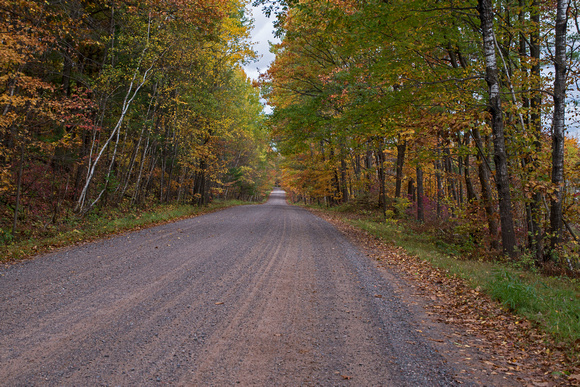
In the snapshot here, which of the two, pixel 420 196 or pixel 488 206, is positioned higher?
pixel 420 196

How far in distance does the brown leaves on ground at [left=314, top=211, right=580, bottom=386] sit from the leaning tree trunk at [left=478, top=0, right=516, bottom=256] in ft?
7.86

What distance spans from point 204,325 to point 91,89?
10.5m

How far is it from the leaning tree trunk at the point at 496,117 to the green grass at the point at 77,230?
1158 cm

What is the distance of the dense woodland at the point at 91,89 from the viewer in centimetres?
915

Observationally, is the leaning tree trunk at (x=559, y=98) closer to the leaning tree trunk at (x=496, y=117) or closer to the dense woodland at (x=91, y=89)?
the leaning tree trunk at (x=496, y=117)

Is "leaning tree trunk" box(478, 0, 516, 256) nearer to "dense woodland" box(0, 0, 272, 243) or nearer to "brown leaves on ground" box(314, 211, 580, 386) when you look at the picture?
"brown leaves on ground" box(314, 211, 580, 386)

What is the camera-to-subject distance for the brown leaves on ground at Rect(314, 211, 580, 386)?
3.13 metres

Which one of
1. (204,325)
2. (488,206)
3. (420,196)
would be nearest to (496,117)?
(488,206)

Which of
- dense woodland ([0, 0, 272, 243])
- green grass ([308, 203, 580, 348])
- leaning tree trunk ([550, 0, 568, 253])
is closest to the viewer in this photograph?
green grass ([308, 203, 580, 348])

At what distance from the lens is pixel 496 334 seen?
4.04m

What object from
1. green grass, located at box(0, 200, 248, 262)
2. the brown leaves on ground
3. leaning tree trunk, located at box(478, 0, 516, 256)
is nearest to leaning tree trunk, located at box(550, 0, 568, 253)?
leaning tree trunk, located at box(478, 0, 516, 256)

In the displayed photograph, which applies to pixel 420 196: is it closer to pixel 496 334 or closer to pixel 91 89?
pixel 496 334

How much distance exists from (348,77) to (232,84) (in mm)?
13186

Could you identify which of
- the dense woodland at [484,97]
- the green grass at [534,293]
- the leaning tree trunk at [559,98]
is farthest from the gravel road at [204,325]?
the leaning tree trunk at [559,98]
